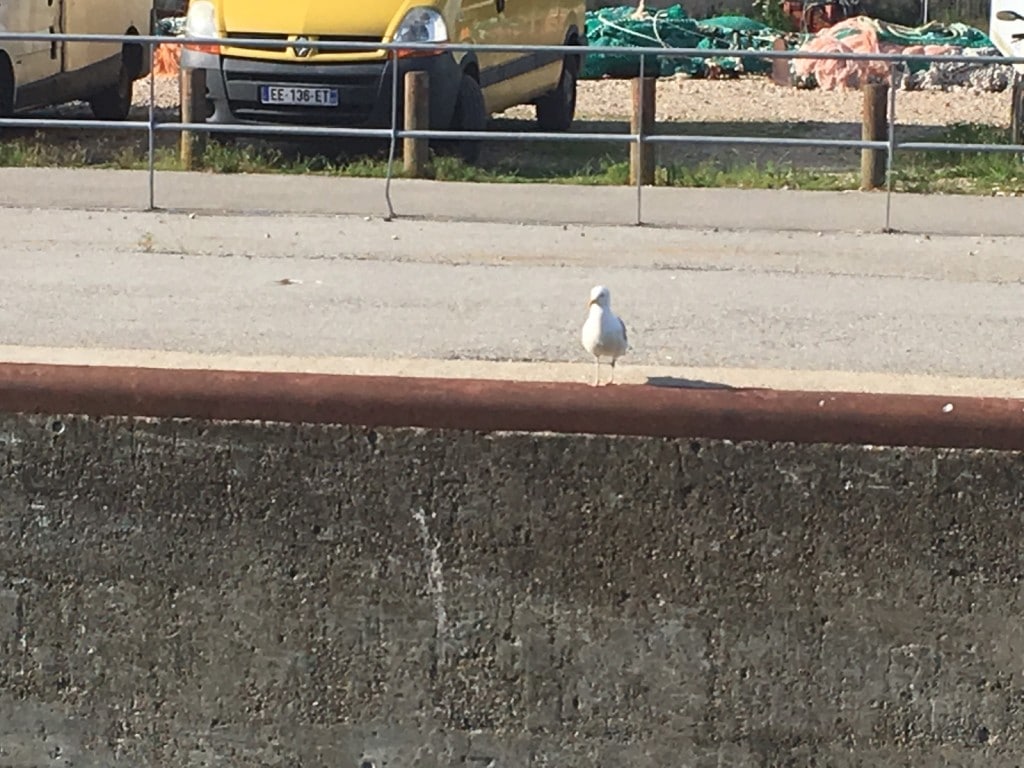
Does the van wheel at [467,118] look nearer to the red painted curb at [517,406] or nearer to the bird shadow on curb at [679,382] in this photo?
the bird shadow on curb at [679,382]

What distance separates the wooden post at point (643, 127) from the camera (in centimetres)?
1493

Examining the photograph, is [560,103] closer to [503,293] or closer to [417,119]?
[417,119]

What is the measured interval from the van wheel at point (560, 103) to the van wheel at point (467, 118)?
102 inches

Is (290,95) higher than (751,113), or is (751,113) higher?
(290,95)

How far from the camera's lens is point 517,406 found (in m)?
5.19

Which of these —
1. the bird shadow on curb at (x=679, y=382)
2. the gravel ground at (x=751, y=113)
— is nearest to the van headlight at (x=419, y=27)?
the gravel ground at (x=751, y=113)

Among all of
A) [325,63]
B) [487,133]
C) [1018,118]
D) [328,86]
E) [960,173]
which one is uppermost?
[325,63]

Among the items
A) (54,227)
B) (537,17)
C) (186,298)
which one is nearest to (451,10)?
(537,17)

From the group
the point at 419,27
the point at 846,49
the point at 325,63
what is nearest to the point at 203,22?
the point at 325,63

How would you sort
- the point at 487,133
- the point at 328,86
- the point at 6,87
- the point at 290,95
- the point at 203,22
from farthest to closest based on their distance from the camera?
the point at 6,87 < the point at 203,22 < the point at 290,95 < the point at 328,86 < the point at 487,133

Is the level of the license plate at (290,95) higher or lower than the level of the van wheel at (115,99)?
higher

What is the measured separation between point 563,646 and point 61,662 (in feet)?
4.09

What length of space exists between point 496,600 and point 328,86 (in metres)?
11.0

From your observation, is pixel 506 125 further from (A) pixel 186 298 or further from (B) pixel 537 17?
(A) pixel 186 298
